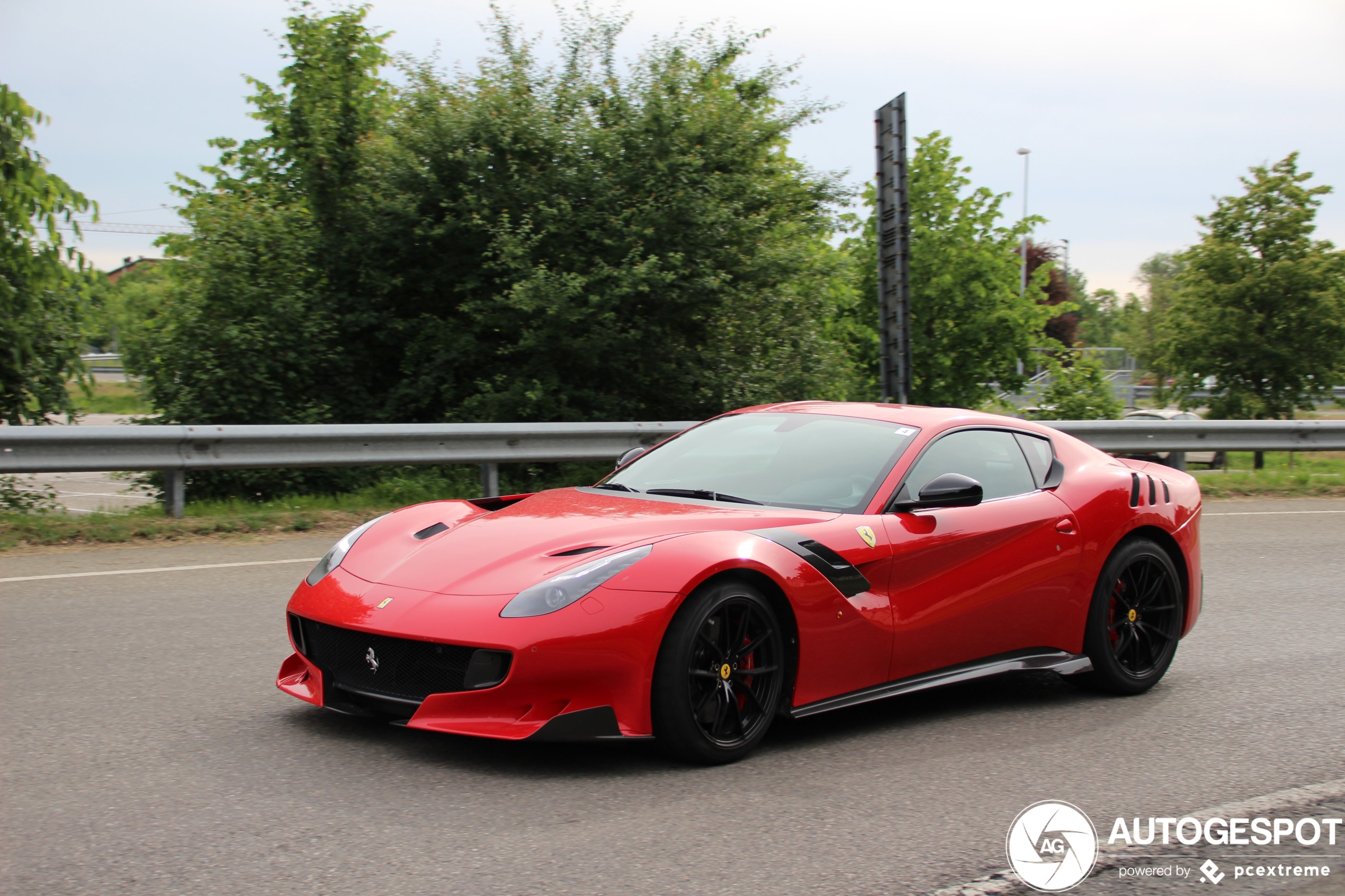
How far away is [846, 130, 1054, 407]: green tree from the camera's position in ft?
82.9

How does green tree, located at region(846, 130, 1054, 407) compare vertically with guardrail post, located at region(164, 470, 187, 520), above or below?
above

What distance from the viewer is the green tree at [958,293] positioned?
25281mm

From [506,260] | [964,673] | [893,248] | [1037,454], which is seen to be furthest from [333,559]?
[506,260]

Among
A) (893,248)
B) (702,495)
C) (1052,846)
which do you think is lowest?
(1052,846)

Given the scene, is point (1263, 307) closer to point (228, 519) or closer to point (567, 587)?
point (228, 519)

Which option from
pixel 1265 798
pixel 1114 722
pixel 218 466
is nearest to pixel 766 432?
pixel 1114 722

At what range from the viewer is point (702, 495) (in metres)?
5.21

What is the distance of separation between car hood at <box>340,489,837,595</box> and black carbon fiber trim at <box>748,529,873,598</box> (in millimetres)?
69

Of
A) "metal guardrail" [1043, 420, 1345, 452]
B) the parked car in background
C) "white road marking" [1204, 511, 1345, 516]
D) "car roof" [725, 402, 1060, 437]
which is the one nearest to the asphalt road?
"car roof" [725, 402, 1060, 437]

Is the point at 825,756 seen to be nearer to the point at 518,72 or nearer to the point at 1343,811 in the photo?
the point at 1343,811

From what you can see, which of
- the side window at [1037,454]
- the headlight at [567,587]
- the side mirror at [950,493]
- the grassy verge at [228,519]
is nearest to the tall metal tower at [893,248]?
the grassy verge at [228,519]

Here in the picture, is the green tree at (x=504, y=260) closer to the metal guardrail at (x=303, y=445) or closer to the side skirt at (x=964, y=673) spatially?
the metal guardrail at (x=303, y=445)

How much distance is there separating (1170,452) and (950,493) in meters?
11.1

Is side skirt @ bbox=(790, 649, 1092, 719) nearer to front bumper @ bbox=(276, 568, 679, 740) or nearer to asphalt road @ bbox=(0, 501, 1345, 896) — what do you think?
asphalt road @ bbox=(0, 501, 1345, 896)
